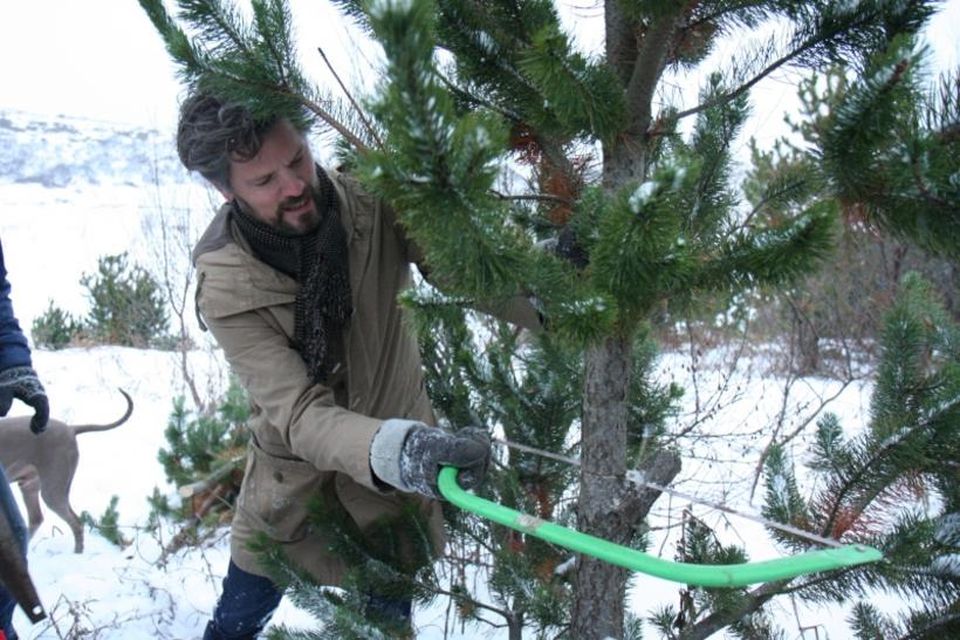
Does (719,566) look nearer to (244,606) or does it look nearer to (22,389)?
(244,606)

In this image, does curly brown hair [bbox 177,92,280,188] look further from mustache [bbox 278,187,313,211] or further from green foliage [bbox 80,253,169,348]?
green foliage [bbox 80,253,169,348]

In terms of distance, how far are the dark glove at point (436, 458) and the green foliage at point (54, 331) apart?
10107mm

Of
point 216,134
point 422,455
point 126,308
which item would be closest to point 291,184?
point 216,134

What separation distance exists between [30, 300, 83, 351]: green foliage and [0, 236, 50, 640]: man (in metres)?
8.18

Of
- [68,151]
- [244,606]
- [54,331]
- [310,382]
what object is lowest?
[244,606]

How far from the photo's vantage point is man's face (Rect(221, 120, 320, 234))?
5.56ft

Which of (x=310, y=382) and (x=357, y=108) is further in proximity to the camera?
(x=310, y=382)

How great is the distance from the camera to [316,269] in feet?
5.85

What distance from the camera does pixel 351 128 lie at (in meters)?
1.54

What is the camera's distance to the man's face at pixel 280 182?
1.69m

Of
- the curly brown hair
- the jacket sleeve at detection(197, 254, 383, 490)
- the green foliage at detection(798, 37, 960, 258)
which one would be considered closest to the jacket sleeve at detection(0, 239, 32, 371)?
the jacket sleeve at detection(197, 254, 383, 490)

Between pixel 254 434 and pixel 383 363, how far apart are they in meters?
0.49

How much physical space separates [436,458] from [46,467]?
148 inches

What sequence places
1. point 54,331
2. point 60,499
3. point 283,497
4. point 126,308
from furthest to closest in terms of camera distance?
point 54,331
point 126,308
point 60,499
point 283,497
